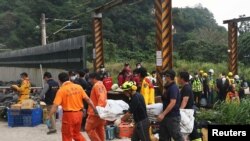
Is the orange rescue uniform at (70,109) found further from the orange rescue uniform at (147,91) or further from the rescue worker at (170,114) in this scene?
the orange rescue uniform at (147,91)

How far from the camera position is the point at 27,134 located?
40.0ft

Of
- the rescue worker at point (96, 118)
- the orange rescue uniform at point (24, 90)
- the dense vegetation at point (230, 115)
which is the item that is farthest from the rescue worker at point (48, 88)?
the dense vegetation at point (230, 115)

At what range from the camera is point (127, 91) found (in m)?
7.81

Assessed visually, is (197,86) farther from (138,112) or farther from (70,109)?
(138,112)

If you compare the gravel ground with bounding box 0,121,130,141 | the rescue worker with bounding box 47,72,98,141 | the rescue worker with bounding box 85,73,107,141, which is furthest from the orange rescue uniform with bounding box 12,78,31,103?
the rescue worker with bounding box 47,72,98,141

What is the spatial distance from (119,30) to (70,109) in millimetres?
49673

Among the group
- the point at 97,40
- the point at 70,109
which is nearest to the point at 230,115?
the point at 70,109

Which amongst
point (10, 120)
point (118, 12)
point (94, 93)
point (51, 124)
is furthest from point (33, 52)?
point (118, 12)

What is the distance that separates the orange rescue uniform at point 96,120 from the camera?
29.4 ft

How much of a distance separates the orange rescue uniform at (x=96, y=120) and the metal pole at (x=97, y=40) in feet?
30.0

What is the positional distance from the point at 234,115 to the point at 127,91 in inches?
148

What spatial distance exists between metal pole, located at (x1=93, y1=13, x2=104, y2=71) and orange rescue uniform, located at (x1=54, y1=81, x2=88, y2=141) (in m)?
9.75

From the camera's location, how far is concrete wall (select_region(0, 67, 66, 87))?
2313 centimetres

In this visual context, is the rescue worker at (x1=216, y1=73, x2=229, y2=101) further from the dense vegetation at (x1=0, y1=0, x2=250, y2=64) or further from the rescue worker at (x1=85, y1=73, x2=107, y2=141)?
the dense vegetation at (x1=0, y1=0, x2=250, y2=64)
